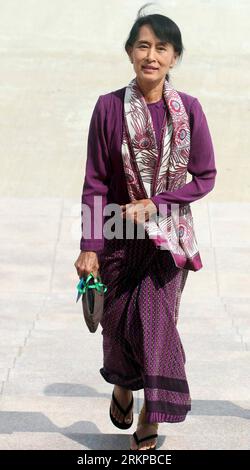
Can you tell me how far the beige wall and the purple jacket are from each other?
888 cm

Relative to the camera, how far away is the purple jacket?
4031 millimetres

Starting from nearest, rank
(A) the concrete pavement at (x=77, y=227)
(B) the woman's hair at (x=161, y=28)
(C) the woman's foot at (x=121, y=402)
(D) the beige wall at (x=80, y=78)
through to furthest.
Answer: (B) the woman's hair at (x=161, y=28)
(C) the woman's foot at (x=121, y=402)
(A) the concrete pavement at (x=77, y=227)
(D) the beige wall at (x=80, y=78)

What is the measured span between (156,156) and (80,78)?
13.8 meters

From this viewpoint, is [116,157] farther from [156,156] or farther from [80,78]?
[80,78]

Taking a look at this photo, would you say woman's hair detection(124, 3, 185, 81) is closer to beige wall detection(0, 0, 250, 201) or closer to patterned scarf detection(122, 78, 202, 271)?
patterned scarf detection(122, 78, 202, 271)

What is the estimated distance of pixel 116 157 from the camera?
404 centimetres

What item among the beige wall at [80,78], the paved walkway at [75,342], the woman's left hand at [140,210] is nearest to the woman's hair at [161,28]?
the woman's left hand at [140,210]

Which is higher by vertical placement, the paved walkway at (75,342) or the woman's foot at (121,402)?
the woman's foot at (121,402)

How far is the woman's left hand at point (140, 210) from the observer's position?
4004 mm

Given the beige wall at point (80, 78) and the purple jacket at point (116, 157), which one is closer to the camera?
the purple jacket at point (116, 157)

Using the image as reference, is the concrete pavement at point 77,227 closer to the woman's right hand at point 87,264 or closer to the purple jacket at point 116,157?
the woman's right hand at point 87,264

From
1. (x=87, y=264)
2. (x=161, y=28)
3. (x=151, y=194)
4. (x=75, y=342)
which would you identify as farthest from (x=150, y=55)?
→ (x=75, y=342)

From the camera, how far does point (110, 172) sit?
4102mm

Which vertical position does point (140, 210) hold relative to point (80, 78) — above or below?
above
